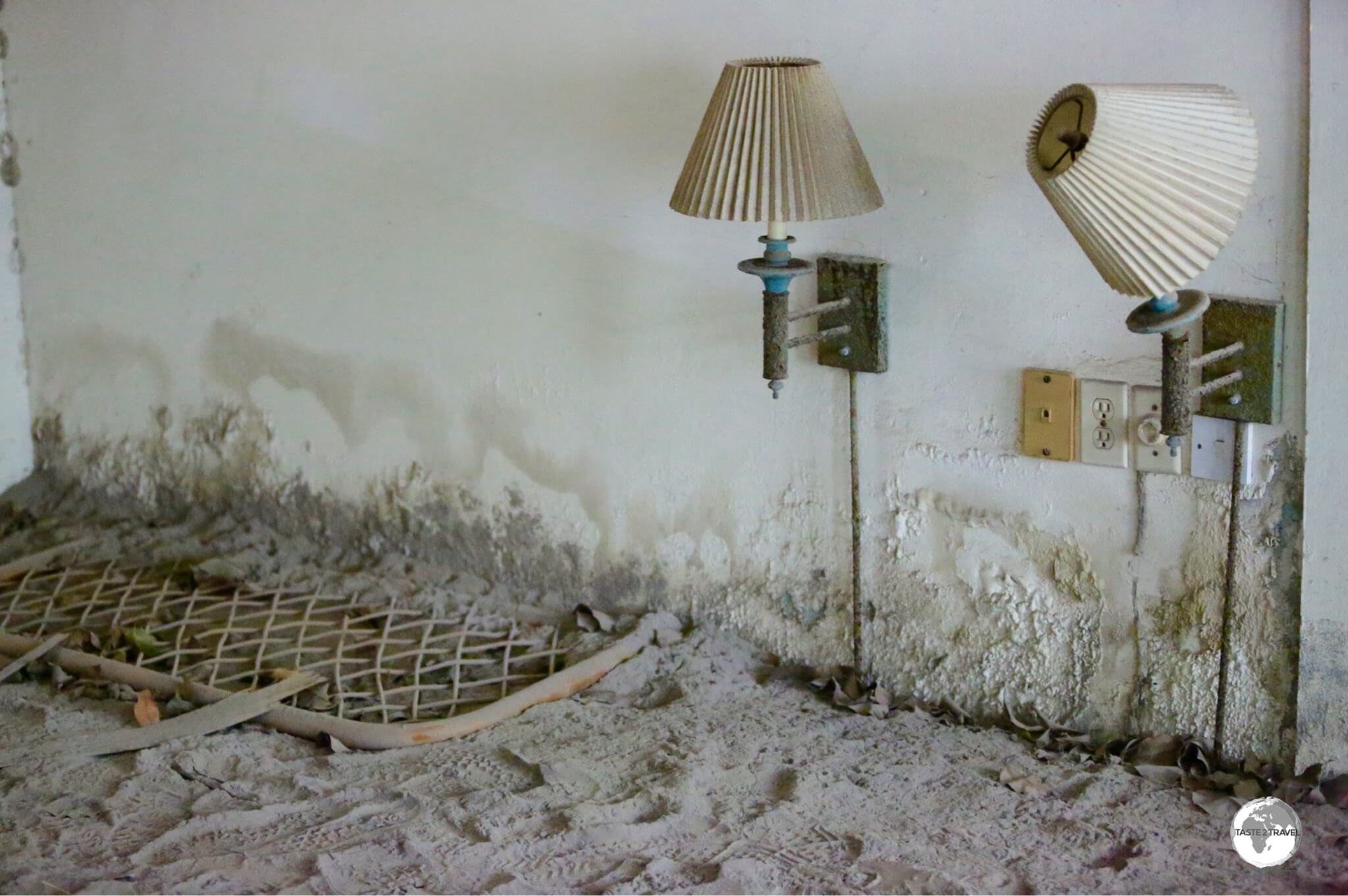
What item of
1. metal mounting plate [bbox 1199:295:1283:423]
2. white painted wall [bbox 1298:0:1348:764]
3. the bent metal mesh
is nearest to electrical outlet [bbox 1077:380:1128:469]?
metal mounting plate [bbox 1199:295:1283:423]

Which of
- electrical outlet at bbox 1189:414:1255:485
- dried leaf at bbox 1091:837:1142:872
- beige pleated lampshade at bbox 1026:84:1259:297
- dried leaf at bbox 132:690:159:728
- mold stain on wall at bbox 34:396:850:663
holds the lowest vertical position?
dried leaf at bbox 1091:837:1142:872

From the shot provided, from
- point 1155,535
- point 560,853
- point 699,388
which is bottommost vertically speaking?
point 560,853

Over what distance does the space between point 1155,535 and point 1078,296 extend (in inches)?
16.0

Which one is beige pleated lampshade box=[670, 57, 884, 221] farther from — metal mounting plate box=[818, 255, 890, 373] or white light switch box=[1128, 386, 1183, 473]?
white light switch box=[1128, 386, 1183, 473]

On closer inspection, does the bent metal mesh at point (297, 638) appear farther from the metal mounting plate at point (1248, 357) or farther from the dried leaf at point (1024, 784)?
the metal mounting plate at point (1248, 357)

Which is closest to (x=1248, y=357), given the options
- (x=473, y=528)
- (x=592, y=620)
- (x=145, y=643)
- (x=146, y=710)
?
(x=592, y=620)

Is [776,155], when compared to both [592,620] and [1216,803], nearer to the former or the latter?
[592,620]

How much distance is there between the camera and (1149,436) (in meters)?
2.27

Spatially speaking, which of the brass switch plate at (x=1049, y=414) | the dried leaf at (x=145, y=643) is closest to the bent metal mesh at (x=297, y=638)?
the dried leaf at (x=145, y=643)

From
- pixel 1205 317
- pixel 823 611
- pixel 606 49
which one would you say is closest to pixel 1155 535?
pixel 1205 317

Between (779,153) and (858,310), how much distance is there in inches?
15.0

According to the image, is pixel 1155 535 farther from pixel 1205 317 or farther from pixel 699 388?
pixel 699 388

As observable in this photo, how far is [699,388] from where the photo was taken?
9.07ft

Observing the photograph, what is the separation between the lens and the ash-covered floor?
2.10 meters
